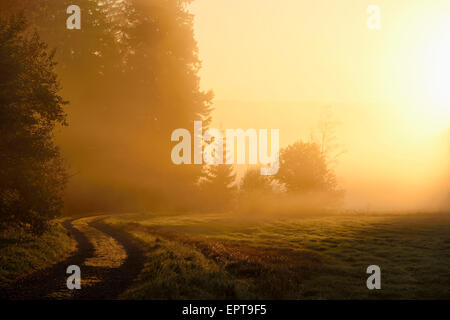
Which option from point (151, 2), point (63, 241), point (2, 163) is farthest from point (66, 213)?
point (151, 2)

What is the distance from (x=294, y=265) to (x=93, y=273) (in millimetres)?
9523

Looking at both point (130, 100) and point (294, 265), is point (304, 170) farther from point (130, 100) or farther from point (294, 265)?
point (294, 265)

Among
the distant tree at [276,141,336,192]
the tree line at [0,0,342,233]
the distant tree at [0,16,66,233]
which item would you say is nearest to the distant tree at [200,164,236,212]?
the tree line at [0,0,342,233]

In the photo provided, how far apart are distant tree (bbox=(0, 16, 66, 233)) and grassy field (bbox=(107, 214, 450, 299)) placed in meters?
6.32

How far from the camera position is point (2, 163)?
19062mm

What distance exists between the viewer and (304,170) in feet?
207

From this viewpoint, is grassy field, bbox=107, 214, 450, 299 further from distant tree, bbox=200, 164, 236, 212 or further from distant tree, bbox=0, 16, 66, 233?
distant tree, bbox=200, 164, 236, 212

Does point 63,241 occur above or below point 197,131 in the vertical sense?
below

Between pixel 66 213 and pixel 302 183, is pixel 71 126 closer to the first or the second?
pixel 66 213

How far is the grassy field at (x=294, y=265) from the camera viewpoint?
15.0 meters

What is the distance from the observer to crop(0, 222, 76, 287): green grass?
16.5 m

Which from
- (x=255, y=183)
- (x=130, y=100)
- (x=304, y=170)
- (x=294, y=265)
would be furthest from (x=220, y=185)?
(x=294, y=265)

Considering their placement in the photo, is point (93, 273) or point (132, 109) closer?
point (93, 273)
